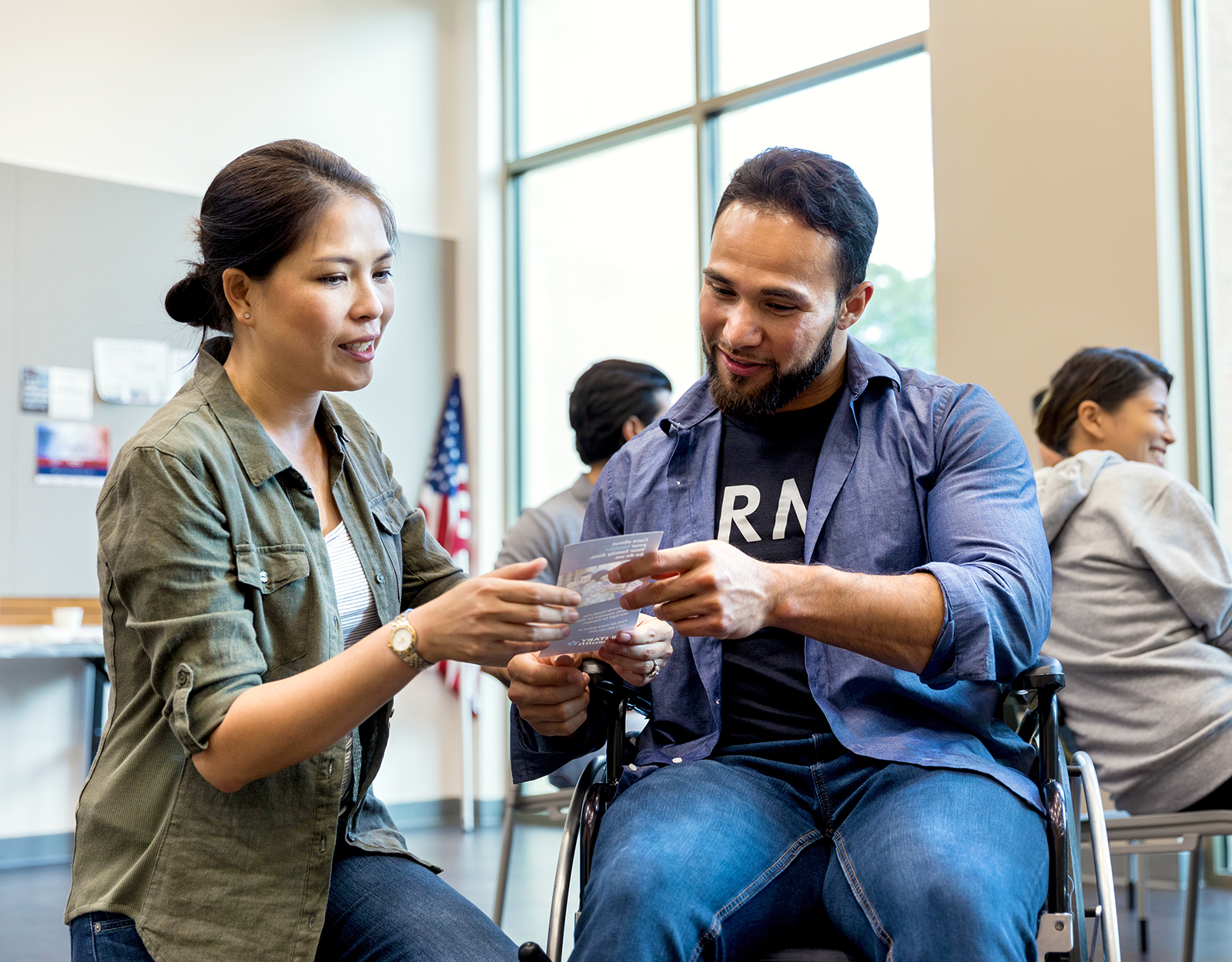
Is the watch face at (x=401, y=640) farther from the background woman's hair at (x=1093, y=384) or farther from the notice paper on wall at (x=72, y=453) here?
the notice paper on wall at (x=72, y=453)

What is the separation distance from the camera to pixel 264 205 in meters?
1.61

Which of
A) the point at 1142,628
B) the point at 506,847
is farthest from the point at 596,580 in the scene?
the point at 506,847

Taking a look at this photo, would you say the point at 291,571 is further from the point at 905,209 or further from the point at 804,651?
the point at 905,209

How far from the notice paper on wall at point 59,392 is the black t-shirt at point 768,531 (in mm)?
4160

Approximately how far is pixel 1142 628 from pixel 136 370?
14.4 feet

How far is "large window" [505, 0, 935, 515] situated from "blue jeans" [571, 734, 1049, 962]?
3.39 metres

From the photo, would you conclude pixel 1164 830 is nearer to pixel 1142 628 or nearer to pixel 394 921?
pixel 1142 628

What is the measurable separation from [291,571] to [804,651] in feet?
2.29

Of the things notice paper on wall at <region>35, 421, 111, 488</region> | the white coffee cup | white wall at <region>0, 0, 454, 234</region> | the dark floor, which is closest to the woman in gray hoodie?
the dark floor

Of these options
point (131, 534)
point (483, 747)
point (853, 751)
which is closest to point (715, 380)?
point (853, 751)

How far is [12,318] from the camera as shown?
5.20m

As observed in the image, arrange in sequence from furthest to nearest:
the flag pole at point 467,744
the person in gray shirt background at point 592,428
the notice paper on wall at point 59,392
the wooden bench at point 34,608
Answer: the flag pole at point 467,744 → the notice paper on wall at point 59,392 → the wooden bench at point 34,608 → the person in gray shirt background at point 592,428

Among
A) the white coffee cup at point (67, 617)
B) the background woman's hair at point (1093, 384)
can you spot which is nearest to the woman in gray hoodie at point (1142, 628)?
the background woman's hair at point (1093, 384)

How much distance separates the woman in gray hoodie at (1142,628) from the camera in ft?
7.87
